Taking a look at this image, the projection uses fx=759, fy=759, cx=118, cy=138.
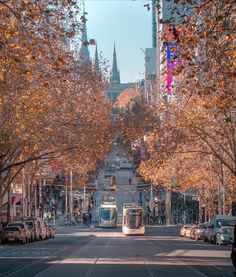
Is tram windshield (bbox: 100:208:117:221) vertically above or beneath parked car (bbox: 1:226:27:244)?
above

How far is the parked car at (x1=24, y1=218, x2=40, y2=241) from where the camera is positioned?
5844 centimetres

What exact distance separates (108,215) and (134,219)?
65.0 feet

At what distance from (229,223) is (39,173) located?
2334cm

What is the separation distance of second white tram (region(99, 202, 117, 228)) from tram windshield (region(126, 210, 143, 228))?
1830cm

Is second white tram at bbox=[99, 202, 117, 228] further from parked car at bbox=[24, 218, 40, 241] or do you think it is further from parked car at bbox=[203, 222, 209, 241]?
parked car at bbox=[203, 222, 209, 241]

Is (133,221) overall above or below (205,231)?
above

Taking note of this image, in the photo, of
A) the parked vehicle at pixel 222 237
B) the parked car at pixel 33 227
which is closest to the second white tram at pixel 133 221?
the parked car at pixel 33 227

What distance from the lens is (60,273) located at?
25.1 m

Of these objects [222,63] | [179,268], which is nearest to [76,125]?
[179,268]

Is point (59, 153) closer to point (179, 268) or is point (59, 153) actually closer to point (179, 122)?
point (179, 122)

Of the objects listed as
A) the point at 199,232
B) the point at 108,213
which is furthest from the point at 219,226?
the point at 108,213

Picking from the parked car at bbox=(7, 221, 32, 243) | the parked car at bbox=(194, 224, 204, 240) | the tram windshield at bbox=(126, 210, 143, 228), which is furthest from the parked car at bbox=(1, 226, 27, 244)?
the tram windshield at bbox=(126, 210, 143, 228)

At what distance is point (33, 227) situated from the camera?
59.4 metres

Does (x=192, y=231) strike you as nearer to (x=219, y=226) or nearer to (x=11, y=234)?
(x=219, y=226)
